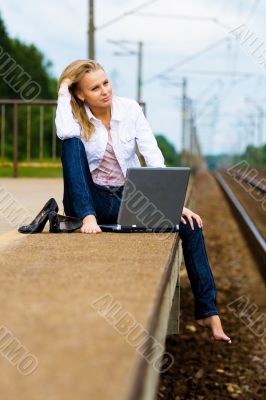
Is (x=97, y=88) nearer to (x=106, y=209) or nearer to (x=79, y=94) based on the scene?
(x=79, y=94)

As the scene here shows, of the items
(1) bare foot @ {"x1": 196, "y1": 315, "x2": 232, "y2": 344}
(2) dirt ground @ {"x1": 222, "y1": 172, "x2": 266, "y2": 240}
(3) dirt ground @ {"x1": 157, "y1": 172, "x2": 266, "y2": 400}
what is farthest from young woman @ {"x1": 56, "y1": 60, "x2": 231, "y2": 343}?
(2) dirt ground @ {"x1": 222, "y1": 172, "x2": 266, "y2": 240}

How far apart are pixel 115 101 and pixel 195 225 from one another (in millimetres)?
999

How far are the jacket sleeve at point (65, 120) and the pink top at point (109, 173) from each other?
30 cm

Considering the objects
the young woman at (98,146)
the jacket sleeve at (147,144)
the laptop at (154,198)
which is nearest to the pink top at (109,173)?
the young woman at (98,146)

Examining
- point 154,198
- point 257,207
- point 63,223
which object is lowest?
point 257,207

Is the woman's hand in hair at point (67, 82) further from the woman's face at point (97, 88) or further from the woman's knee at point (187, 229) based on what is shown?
the woman's knee at point (187, 229)

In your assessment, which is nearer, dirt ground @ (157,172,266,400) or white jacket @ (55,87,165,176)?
white jacket @ (55,87,165,176)

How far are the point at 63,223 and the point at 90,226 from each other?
0.23 m

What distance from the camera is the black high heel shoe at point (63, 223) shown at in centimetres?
501

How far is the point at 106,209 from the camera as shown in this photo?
5.23 meters

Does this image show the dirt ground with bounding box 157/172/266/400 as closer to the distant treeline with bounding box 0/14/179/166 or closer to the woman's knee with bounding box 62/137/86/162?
the woman's knee with bounding box 62/137/86/162

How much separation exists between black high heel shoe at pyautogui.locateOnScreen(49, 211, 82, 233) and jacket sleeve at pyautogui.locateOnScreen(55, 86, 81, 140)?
495 mm

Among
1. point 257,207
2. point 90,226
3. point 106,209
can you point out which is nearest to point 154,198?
point 90,226

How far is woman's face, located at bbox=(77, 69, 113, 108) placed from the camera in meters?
5.01
